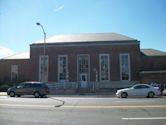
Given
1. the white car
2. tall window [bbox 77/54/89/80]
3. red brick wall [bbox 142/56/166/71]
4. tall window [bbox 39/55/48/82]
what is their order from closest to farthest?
1. the white car
2. tall window [bbox 77/54/89/80]
3. tall window [bbox 39/55/48/82]
4. red brick wall [bbox 142/56/166/71]

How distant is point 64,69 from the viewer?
62656mm

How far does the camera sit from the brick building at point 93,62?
60812 millimetres

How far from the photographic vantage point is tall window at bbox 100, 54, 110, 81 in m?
61.3

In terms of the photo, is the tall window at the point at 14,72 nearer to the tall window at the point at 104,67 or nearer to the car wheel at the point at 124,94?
the tall window at the point at 104,67

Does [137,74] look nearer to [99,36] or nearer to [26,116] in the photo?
[99,36]

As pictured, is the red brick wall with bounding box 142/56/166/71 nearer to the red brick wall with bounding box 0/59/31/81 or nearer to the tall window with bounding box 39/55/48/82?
the tall window with bounding box 39/55/48/82

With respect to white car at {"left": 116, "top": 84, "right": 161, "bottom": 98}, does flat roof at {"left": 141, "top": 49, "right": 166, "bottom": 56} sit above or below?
above

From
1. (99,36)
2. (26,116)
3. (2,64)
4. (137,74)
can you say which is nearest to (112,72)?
(137,74)

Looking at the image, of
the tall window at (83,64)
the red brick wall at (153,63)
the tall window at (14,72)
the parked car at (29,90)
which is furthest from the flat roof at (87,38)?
the parked car at (29,90)

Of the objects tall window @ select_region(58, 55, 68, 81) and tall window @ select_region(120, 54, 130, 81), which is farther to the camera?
tall window @ select_region(58, 55, 68, 81)

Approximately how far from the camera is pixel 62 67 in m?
62.9

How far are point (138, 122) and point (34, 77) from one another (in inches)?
2005

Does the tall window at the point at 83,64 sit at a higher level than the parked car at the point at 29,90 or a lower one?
higher

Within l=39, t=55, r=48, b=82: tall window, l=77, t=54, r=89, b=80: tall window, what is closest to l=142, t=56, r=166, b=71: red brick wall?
l=77, t=54, r=89, b=80: tall window
